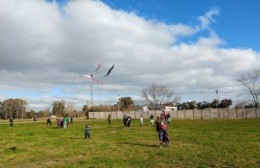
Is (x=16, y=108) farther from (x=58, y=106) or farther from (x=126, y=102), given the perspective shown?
(x=126, y=102)

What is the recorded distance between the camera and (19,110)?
17112cm

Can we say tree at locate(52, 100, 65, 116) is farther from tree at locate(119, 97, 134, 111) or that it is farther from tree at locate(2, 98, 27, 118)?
tree at locate(119, 97, 134, 111)

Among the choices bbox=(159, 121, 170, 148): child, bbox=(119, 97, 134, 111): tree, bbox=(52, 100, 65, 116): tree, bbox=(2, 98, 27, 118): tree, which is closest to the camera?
bbox=(159, 121, 170, 148): child

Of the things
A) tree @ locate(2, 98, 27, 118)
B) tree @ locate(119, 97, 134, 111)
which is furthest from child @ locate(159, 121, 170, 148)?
tree @ locate(2, 98, 27, 118)

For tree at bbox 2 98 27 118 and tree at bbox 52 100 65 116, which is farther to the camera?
tree at bbox 52 100 65 116

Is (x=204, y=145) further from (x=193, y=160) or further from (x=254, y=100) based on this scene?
(x=254, y=100)

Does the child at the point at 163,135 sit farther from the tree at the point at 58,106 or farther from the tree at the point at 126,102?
the tree at the point at 58,106

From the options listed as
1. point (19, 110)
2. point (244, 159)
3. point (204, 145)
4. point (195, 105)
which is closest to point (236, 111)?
point (204, 145)

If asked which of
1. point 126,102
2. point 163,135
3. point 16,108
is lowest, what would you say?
point 163,135

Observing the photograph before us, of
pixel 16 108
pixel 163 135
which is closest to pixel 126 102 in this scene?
pixel 16 108

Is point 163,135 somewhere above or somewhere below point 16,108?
below

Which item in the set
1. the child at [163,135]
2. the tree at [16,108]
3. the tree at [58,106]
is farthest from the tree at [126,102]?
the child at [163,135]

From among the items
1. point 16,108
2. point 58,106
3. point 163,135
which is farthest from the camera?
point 58,106

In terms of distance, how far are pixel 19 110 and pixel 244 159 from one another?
16326 cm
